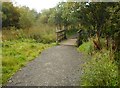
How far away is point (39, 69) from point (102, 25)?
3.62m

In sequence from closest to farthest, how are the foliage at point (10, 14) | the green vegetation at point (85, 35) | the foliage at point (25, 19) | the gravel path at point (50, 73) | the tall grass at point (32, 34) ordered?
the green vegetation at point (85, 35)
the gravel path at point (50, 73)
the tall grass at point (32, 34)
the foliage at point (10, 14)
the foliage at point (25, 19)

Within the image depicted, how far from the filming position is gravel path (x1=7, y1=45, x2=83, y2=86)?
6762mm

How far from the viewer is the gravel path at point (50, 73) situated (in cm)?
676

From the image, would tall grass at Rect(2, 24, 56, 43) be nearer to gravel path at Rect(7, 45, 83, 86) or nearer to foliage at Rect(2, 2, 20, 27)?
foliage at Rect(2, 2, 20, 27)

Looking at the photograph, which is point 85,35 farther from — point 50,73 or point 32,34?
point 50,73

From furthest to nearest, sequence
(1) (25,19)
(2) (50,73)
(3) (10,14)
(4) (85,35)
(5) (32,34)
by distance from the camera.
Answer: (1) (25,19) < (3) (10,14) < (5) (32,34) < (4) (85,35) < (2) (50,73)

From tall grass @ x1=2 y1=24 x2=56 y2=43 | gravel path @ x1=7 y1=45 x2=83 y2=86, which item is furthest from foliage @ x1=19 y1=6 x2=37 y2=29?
gravel path @ x1=7 y1=45 x2=83 y2=86

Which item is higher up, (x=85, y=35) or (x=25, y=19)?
(x=25, y=19)

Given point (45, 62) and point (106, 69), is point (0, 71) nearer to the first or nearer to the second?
point (45, 62)

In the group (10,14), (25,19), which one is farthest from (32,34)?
(10,14)

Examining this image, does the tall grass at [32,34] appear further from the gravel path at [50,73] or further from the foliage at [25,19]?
the gravel path at [50,73]

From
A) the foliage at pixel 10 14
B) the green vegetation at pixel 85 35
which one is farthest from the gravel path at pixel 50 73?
the foliage at pixel 10 14

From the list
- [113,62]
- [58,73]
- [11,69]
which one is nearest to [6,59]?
[11,69]

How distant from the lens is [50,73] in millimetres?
7688
